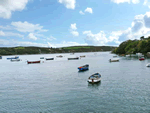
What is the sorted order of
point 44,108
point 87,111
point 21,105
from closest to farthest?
point 87,111
point 44,108
point 21,105

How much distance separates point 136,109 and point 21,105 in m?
28.1

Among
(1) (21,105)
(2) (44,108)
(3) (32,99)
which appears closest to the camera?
(2) (44,108)

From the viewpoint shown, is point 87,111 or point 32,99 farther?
point 32,99

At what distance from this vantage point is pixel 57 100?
36875mm

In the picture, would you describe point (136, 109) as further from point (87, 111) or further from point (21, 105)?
point (21, 105)

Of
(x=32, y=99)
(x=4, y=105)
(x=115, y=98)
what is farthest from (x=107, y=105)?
(x=4, y=105)

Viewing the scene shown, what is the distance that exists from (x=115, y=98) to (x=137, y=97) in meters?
6.07

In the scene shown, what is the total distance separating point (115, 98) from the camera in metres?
36.6

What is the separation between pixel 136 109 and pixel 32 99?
27.4 metres

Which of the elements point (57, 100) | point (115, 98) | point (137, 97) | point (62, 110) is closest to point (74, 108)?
point (62, 110)

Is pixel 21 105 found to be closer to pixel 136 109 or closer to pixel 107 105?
pixel 107 105

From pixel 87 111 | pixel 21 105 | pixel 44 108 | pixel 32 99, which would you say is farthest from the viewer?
pixel 32 99

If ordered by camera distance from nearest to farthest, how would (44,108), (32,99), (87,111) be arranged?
(87,111), (44,108), (32,99)

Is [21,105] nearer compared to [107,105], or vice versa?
[107,105]
